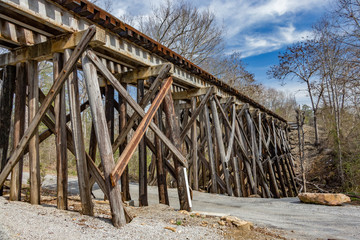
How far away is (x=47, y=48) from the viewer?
3551 mm

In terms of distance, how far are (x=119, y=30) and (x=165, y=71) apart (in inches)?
40.0

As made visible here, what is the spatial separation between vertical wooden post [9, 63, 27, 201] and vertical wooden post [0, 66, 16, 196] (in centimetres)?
31

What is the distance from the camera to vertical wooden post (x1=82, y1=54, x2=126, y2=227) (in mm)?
2926

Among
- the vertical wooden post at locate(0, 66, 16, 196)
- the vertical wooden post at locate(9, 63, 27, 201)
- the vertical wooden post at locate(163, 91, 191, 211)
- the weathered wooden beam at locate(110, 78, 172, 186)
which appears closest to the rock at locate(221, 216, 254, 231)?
the vertical wooden post at locate(163, 91, 191, 211)

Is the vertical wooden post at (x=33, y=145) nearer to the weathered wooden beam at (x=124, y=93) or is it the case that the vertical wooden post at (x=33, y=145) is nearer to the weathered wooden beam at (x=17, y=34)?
the weathered wooden beam at (x=17, y=34)

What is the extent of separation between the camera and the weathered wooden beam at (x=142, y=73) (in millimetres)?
4637

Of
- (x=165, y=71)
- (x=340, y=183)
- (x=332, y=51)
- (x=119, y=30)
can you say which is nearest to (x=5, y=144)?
(x=119, y=30)

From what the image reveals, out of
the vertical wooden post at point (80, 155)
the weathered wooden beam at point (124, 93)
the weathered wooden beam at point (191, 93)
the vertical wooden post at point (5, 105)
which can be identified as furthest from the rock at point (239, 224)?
the weathered wooden beam at point (191, 93)

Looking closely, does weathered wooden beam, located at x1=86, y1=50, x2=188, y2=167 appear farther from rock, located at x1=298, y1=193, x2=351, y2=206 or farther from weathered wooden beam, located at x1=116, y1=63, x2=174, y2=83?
rock, located at x1=298, y1=193, x2=351, y2=206

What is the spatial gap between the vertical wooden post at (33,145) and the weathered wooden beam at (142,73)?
1.54 metres

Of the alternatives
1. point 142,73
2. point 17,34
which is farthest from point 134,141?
point 17,34

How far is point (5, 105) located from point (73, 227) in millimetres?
2498

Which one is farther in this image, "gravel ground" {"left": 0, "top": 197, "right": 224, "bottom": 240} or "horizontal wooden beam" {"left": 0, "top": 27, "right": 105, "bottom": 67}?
"horizontal wooden beam" {"left": 0, "top": 27, "right": 105, "bottom": 67}

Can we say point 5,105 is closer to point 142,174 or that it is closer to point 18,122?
point 18,122
